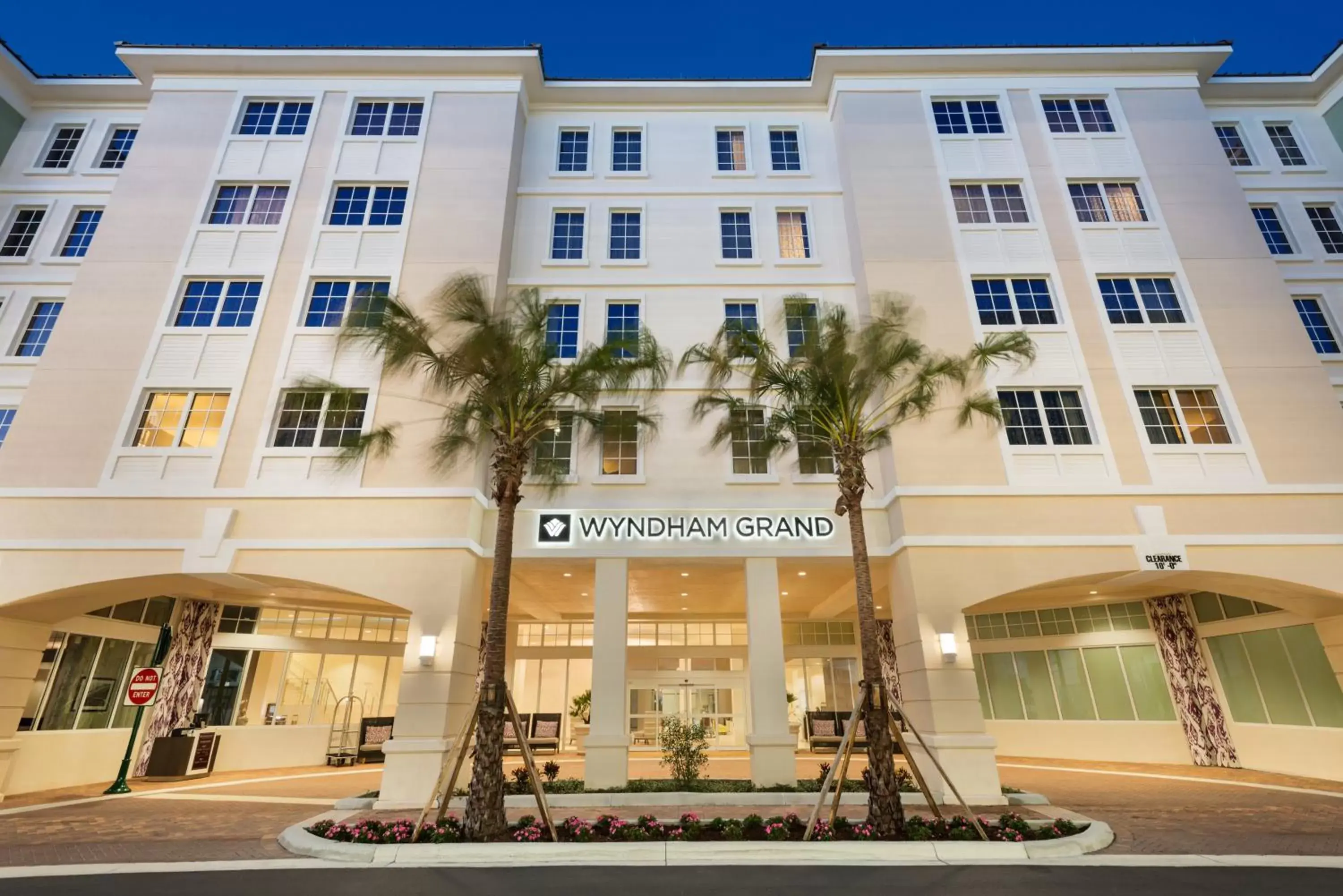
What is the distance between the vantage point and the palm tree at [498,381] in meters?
9.23

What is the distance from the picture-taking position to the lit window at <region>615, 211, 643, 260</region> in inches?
682

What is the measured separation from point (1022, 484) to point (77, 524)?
1971cm

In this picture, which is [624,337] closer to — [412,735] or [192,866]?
[412,735]

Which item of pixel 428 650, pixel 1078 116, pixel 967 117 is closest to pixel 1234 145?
pixel 1078 116

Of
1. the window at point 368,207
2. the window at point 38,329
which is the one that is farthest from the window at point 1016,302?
the window at point 38,329

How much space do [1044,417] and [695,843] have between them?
11.7 m

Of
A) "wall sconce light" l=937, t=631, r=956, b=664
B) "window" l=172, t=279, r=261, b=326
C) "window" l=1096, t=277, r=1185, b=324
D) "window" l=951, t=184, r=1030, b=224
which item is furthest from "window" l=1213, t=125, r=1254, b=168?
"window" l=172, t=279, r=261, b=326

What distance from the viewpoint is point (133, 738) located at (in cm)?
1380

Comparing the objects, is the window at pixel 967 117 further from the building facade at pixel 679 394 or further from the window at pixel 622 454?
the window at pixel 622 454

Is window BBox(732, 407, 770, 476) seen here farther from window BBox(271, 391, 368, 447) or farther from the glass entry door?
the glass entry door

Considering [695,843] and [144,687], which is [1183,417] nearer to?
[695,843]

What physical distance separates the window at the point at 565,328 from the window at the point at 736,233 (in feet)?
14.5

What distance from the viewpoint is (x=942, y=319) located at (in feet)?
50.2

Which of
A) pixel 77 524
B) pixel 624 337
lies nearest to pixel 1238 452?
pixel 624 337
